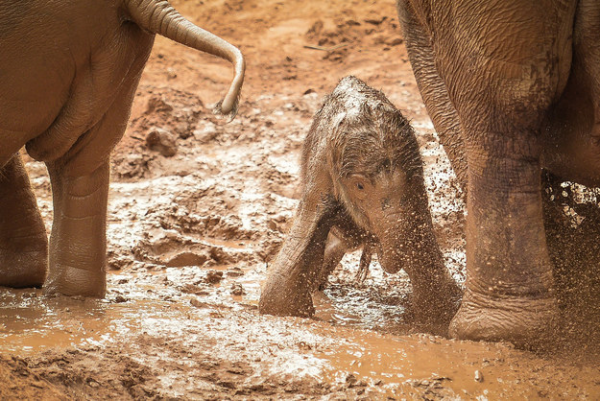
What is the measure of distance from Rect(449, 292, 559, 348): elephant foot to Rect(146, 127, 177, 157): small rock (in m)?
4.66

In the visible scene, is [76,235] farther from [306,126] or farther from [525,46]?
[306,126]

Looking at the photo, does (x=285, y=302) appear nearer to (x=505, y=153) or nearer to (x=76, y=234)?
(x=76, y=234)

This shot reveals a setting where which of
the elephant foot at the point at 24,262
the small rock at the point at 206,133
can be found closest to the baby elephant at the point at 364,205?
the elephant foot at the point at 24,262

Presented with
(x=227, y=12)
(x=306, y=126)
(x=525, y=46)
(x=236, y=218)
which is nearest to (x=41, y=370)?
(x=525, y=46)

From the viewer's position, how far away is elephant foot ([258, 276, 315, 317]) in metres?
4.36

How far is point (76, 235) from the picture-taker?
4.45 metres

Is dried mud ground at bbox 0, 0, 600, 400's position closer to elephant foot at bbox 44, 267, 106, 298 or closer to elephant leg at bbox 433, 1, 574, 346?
elephant foot at bbox 44, 267, 106, 298

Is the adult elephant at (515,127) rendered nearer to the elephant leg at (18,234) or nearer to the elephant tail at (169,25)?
the elephant tail at (169,25)

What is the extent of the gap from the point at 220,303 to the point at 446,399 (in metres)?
2.06

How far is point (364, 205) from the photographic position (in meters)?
4.21

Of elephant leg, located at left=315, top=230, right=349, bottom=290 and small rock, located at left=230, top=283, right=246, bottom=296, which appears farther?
elephant leg, located at left=315, top=230, right=349, bottom=290

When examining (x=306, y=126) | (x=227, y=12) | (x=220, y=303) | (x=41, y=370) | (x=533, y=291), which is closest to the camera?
(x=41, y=370)

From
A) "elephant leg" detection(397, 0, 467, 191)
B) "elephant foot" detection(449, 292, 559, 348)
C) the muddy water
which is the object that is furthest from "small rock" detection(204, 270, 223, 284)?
"elephant foot" detection(449, 292, 559, 348)

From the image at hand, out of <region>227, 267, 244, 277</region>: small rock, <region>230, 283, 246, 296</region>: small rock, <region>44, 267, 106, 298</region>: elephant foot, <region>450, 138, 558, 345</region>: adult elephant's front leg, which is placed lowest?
<region>44, 267, 106, 298</region>: elephant foot
